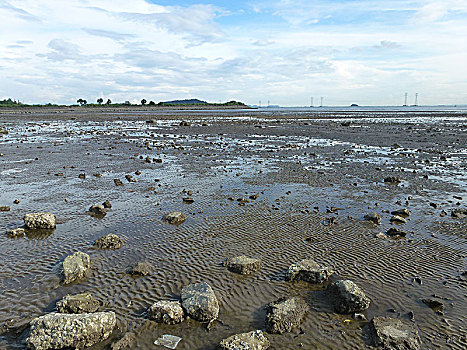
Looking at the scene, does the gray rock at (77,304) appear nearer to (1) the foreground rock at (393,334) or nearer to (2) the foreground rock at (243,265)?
(2) the foreground rock at (243,265)

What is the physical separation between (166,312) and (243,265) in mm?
2793

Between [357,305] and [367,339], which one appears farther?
[357,305]

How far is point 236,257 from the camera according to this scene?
9.70 meters

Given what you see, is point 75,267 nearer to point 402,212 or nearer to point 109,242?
point 109,242

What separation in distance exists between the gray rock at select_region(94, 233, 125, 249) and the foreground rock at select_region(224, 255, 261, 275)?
12.7 ft

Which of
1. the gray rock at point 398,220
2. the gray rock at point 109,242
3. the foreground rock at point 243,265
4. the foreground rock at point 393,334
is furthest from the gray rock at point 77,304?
the gray rock at point 398,220

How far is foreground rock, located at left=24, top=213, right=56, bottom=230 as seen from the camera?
1182 centimetres

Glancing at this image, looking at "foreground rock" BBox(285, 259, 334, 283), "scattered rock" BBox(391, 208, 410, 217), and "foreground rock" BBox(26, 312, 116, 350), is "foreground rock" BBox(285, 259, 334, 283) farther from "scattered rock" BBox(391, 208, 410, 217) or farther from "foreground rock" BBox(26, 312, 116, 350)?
"scattered rock" BBox(391, 208, 410, 217)

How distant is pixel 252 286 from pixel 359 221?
656cm

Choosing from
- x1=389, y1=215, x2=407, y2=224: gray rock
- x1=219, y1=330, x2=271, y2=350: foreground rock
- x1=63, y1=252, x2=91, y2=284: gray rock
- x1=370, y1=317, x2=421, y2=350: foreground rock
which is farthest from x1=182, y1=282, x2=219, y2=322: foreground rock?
x1=389, y1=215, x2=407, y2=224: gray rock

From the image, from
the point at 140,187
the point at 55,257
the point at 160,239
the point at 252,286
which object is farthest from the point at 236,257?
the point at 140,187

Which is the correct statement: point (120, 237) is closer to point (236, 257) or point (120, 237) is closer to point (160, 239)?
point (160, 239)

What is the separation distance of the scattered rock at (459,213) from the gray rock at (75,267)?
14316 millimetres

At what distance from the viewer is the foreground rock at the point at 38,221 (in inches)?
465
